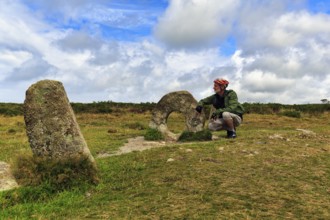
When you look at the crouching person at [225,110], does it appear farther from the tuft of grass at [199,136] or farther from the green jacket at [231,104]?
the tuft of grass at [199,136]

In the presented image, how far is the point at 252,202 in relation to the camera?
21.8 ft

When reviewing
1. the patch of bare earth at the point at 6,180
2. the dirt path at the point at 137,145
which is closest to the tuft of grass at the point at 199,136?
the dirt path at the point at 137,145

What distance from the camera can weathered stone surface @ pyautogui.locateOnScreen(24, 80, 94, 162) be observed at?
9.05 metres

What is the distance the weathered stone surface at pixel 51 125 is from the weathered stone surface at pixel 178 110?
30.1 feet

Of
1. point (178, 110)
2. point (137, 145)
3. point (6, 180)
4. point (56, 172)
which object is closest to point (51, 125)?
point (56, 172)

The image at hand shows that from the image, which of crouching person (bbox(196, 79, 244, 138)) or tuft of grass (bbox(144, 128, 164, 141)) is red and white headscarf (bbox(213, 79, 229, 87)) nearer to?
crouching person (bbox(196, 79, 244, 138))

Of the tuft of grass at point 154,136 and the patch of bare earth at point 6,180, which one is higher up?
the tuft of grass at point 154,136

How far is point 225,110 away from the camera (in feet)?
48.1

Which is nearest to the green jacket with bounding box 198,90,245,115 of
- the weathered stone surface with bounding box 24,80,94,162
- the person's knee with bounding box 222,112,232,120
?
the person's knee with bounding box 222,112,232,120

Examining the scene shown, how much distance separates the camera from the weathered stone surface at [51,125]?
9.05 meters

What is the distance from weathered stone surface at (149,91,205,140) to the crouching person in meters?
2.68

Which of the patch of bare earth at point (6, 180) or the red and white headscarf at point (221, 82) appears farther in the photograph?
the red and white headscarf at point (221, 82)

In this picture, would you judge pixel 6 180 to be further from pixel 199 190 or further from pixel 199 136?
pixel 199 136

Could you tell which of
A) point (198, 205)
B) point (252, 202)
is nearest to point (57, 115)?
point (198, 205)
